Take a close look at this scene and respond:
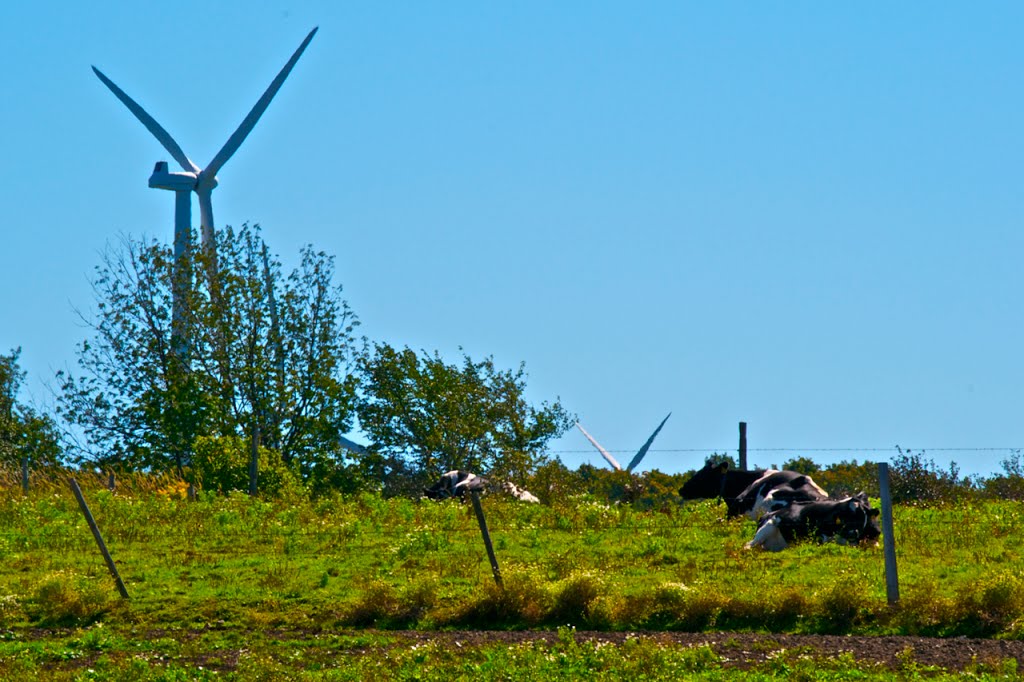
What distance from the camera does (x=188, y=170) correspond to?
5675cm

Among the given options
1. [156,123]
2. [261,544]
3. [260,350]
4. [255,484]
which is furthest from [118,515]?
[156,123]

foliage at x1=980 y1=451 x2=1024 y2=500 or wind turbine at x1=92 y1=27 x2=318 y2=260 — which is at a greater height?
wind turbine at x1=92 y1=27 x2=318 y2=260

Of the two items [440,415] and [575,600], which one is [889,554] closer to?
[575,600]

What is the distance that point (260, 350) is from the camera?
47062mm

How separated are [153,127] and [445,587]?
42.9 m

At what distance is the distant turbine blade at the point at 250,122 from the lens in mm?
52875

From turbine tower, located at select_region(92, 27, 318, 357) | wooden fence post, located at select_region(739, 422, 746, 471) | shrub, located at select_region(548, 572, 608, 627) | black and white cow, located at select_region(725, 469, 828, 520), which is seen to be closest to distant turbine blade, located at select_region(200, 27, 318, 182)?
turbine tower, located at select_region(92, 27, 318, 357)

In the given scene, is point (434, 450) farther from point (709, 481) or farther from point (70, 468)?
point (709, 481)

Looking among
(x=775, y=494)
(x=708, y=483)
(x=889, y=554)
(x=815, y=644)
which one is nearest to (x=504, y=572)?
(x=815, y=644)

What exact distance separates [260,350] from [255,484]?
299 inches

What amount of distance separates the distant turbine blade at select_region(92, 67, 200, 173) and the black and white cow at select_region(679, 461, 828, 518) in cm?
3113

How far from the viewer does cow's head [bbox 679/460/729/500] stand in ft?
103

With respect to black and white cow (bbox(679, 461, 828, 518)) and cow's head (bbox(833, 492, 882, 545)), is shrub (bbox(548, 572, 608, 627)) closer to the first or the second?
cow's head (bbox(833, 492, 882, 545))

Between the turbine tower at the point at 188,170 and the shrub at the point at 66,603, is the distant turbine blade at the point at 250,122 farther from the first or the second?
the shrub at the point at 66,603
